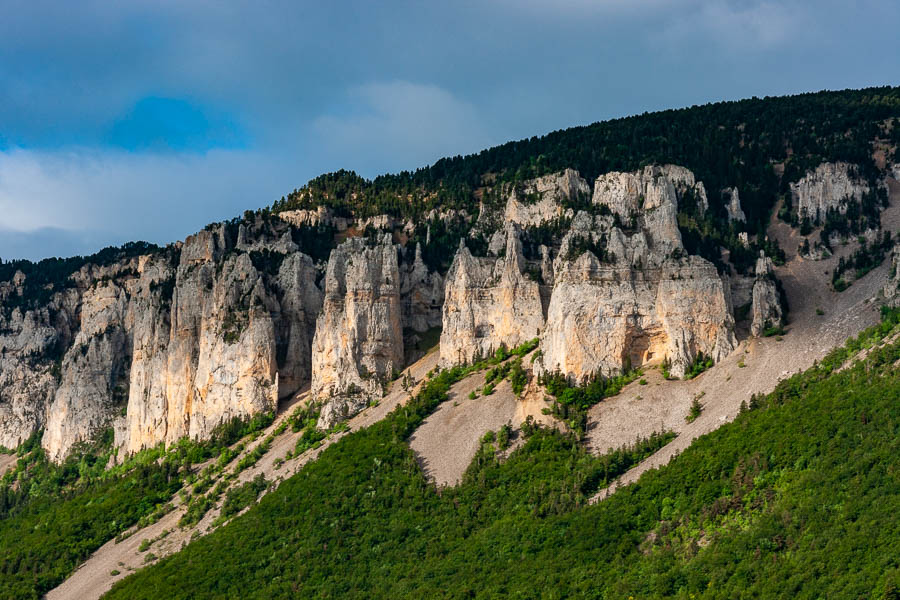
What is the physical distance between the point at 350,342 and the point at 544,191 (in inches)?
1165

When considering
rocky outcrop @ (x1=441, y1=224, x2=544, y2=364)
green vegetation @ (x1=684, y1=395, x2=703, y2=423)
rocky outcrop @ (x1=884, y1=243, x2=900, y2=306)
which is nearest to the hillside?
rocky outcrop @ (x1=441, y1=224, x2=544, y2=364)

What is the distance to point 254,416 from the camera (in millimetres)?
142250

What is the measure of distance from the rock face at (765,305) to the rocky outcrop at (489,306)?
2288cm

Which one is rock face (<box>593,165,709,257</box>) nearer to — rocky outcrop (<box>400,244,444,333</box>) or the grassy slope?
rocky outcrop (<box>400,244,444,333</box>)

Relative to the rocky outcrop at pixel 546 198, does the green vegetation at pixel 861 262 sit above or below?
below

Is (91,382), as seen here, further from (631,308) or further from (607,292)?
(631,308)

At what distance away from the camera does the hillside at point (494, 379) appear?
9481cm

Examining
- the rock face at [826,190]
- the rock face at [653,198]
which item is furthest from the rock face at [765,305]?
the rock face at [826,190]

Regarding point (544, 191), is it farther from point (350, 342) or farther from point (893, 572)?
point (893, 572)

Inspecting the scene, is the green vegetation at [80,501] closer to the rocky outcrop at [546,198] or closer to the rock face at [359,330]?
the rock face at [359,330]

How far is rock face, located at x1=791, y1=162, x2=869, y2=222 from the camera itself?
465 ft

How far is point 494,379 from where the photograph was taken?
125562mm

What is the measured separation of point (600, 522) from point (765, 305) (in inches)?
1383

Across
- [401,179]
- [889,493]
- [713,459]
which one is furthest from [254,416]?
[889,493]
